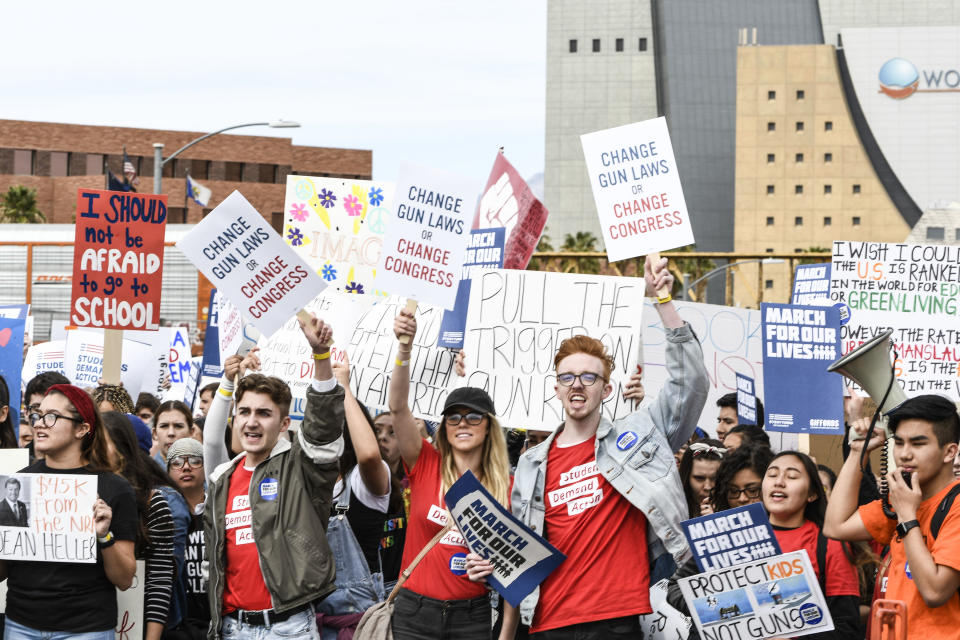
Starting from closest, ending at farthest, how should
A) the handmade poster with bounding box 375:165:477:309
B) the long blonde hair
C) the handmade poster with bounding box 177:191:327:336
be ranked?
the long blonde hair → the handmade poster with bounding box 177:191:327:336 → the handmade poster with bounding box 375:165:477:309

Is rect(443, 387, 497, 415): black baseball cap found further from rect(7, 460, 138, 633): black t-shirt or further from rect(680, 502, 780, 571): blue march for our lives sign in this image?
rect(7, 460, 138, 633): black t-shirt

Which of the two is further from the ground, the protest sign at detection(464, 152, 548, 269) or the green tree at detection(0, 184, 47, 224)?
the green tree at detection(0, 184, 47, 224)

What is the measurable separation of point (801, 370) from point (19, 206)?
61133 millimetres

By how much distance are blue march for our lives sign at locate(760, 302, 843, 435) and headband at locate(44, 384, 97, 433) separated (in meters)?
4.25

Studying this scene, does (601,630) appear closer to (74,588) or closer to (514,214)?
(74,588)

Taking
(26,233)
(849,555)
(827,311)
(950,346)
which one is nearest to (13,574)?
(849,555)

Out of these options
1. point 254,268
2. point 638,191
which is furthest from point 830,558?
point 254,268

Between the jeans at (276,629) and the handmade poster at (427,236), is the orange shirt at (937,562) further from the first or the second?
the handmade poster at (427,236)

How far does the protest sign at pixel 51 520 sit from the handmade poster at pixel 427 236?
7.65 ft

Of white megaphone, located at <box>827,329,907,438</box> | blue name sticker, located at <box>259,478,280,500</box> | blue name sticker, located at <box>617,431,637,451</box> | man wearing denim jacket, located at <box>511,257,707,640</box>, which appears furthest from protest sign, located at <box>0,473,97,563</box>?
white megaphone, located at <box>827,329,907,438</box>

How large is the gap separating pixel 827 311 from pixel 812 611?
384 cm

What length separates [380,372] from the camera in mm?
8031

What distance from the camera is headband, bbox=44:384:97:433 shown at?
18.2 ft

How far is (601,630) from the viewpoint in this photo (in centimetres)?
514
